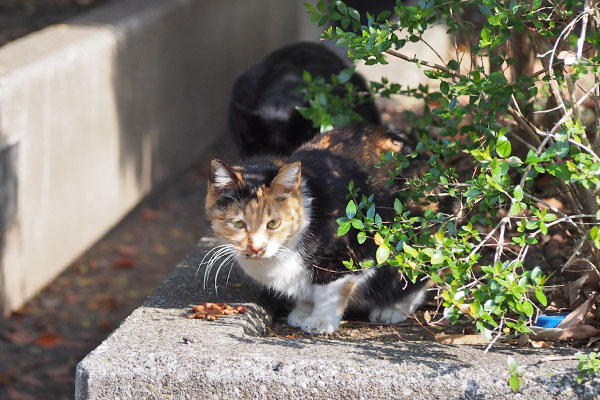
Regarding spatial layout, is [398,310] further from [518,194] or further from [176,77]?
[176,77]

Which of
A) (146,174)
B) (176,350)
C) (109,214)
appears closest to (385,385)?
(176,350)

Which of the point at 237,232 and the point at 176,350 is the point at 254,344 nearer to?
the point at 176,350

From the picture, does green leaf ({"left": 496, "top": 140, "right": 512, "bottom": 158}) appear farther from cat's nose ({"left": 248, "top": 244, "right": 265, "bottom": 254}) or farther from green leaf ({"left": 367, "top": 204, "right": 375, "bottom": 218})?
cat's nose ({"left": 248, "top": 244, "right": 265, "bottom": 254})

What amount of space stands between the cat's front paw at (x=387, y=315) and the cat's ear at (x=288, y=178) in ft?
2.21

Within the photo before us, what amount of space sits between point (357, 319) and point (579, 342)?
92 centimetres

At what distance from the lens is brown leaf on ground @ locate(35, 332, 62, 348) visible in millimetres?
4480

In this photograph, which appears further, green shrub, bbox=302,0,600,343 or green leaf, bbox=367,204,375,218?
green leaf, bbox=367,204,375,218

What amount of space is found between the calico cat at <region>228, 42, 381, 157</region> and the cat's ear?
1452mm

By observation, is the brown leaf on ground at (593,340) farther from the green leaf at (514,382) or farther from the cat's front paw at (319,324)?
the cat's front paw at (319,324)

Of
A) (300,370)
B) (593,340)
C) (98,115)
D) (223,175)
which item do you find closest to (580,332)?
(593,340)

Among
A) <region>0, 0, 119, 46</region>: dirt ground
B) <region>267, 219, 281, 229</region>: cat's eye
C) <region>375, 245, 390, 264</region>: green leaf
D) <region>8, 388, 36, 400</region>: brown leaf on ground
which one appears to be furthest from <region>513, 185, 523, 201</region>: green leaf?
<region>0, 0, 119, 46</region>: dirt ground

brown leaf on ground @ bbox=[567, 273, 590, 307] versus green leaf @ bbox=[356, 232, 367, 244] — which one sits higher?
green leaf @ bbox=[356, 232, 367, 244]

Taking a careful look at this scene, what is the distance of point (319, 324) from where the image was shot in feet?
9.82

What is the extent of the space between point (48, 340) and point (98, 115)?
61.8 inches
